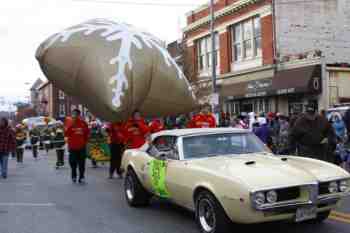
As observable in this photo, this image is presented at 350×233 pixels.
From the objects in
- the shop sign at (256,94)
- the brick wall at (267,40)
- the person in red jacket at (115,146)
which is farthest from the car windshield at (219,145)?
the brick wall at (267,40)

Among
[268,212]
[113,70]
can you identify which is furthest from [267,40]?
[268,212]

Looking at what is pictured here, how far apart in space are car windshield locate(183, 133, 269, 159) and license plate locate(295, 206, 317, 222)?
4.96ft

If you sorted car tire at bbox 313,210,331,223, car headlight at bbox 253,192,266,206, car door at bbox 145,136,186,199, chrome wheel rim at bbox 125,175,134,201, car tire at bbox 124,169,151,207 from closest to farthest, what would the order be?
car headlight at bbox 253,192,266,206 < car tire at bbox 313,210,331,223 < car door at bbox 145,136,186,199 < car tire at bbox 124,169,151,207 < chrome wheel rim at bbox 125,175,134,201

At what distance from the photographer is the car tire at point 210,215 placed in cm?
574

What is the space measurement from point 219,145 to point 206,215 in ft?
3.98

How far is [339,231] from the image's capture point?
6258 millimetres

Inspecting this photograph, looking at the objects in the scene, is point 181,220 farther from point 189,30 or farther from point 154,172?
point 189,30

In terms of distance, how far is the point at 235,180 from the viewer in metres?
5.55

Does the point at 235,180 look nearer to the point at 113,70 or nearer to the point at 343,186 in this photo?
the point at 343,186

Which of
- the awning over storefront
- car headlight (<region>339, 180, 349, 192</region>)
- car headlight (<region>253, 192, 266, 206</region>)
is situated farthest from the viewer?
the awning over storefront

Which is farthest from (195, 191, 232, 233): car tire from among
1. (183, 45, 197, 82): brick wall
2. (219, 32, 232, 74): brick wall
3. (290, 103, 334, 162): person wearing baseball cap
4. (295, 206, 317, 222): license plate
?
(219, 32, 232, 74): brick wall

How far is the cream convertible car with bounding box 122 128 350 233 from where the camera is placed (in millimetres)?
5457

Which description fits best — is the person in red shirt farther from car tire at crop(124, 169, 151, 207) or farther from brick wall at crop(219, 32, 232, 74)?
brick wall at crop(219, 32, 232, 74)

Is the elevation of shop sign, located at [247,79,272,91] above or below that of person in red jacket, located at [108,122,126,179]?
above
